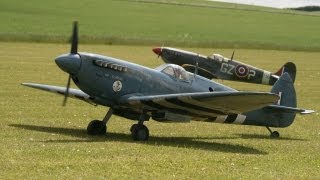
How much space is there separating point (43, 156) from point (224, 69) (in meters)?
19.5

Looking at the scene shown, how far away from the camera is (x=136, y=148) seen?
13438mm

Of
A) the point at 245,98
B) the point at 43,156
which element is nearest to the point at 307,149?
the point at 245,98

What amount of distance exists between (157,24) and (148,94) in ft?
250

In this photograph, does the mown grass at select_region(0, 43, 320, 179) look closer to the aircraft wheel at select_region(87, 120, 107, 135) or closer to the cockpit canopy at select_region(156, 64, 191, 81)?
the aircraft wheel at select_region(87, 120, 107, 135)

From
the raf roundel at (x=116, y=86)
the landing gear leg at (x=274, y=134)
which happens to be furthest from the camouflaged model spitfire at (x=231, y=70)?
the raf roundel at (x=116, y=86)

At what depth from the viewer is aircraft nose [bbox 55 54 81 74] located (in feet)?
47.6

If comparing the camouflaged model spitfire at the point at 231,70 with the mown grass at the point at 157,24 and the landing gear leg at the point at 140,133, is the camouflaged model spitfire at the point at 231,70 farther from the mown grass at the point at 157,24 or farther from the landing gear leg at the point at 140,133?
the mown grass at the point at 157,24

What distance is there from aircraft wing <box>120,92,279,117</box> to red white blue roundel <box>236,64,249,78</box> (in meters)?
15.4

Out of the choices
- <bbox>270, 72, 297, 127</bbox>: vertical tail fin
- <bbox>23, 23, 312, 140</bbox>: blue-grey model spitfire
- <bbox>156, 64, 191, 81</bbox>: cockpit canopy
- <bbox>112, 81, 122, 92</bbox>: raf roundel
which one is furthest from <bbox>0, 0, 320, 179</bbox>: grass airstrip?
<bbox>156, 64, 191, 81</bbox>: cockpit canopy

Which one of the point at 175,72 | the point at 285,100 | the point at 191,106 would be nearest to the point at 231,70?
the point at 285,100

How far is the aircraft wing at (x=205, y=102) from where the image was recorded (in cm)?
1384

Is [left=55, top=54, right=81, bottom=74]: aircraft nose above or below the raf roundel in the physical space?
above

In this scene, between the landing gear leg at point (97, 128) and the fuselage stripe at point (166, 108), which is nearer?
the fuselage stripe at point (166, 108)

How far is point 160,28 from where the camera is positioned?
8712 cm
